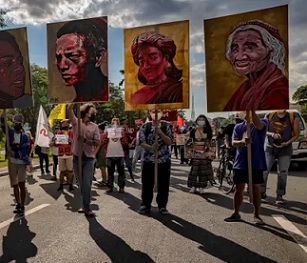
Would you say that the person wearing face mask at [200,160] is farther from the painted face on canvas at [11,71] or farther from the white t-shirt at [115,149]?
the painted face on canvas at [11,71]

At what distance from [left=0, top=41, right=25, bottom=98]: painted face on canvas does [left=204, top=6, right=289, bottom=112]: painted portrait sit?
3287 mm

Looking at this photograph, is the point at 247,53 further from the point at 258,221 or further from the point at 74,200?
the point at 74,200

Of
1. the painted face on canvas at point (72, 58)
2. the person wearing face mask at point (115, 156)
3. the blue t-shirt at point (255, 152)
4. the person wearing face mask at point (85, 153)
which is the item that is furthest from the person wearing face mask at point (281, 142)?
the painted face on canvas at point (72, 58)

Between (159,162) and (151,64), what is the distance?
5.68 feet

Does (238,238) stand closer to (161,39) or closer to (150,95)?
(150,95)

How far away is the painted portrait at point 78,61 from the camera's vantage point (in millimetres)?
6922

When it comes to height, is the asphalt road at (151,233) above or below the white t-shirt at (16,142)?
below

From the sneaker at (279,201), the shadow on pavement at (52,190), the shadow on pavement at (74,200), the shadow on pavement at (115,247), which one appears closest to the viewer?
the shadow on pavement at (115,247)

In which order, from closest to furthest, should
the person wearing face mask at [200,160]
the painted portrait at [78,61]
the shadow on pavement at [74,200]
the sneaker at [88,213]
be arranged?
A: 1. the sneaker at [88,213]
2. the painted portrait at [78,61]
3. the shadow on pavement at [74,200]
4. the person wearing face mask at [200,160]

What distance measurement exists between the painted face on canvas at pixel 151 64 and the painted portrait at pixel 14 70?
201 cm

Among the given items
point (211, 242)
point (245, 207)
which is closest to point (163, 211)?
point (245, 207)

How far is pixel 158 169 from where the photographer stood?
22.3 ft

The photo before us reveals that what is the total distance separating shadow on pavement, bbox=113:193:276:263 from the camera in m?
4.46

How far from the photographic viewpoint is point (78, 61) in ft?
23.1
